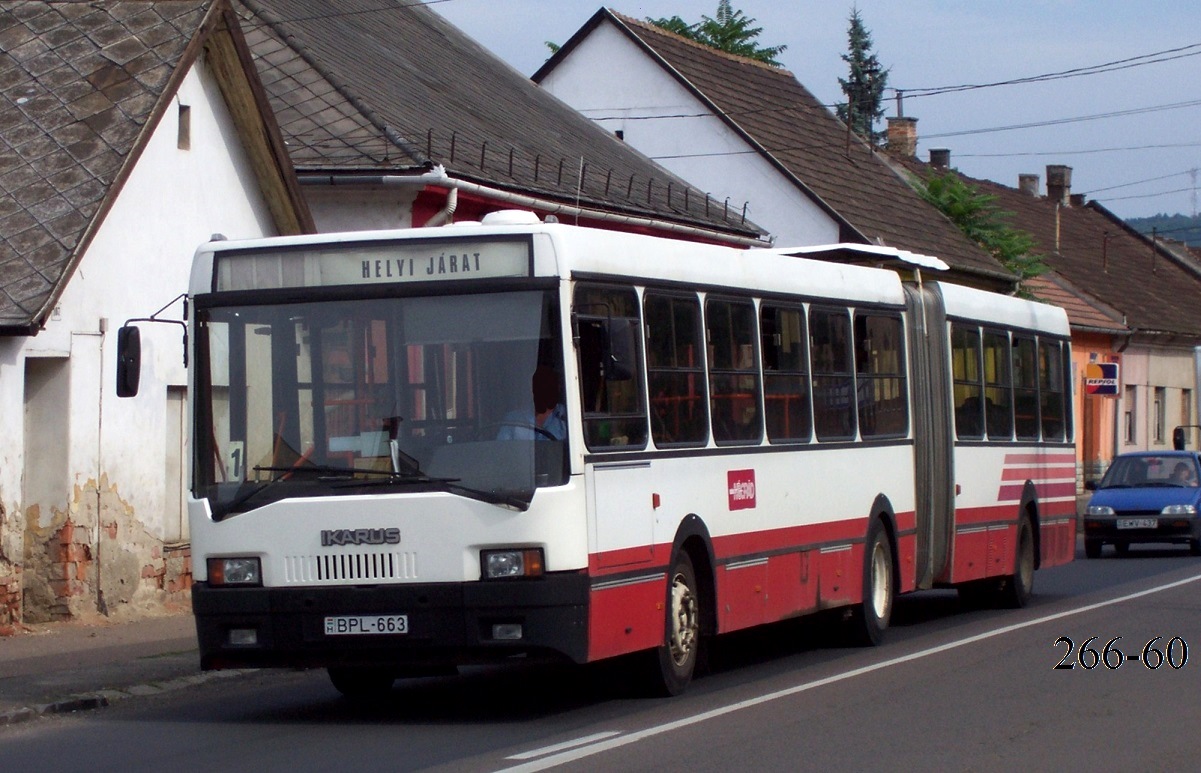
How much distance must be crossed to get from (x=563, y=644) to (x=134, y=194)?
923cm

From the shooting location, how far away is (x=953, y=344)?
16.4 m

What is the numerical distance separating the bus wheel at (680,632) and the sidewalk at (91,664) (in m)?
3.56

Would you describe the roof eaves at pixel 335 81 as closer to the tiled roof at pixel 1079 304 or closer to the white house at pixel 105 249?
the white house at pixel 105 249

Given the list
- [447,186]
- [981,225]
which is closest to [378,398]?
[447,186]

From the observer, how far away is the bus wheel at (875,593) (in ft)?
46.3

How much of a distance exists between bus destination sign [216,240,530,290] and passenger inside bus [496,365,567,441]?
0.60m

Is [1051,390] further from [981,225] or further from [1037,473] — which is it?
[981,225]

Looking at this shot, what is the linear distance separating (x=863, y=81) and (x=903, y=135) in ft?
96.6

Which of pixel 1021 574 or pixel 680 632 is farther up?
pixel 680 632

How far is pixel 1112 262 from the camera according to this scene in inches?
2288

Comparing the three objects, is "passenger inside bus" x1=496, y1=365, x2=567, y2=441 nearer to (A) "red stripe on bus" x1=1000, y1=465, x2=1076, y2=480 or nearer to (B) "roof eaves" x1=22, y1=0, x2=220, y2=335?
(B) "roof eaves" x1=22, y1=0, x2=220, y2=335

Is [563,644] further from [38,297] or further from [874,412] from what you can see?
[38,297]

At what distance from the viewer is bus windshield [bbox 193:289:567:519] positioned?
381 inches

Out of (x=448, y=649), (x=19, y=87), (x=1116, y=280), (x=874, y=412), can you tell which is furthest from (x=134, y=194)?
(x=1116, y=280)
